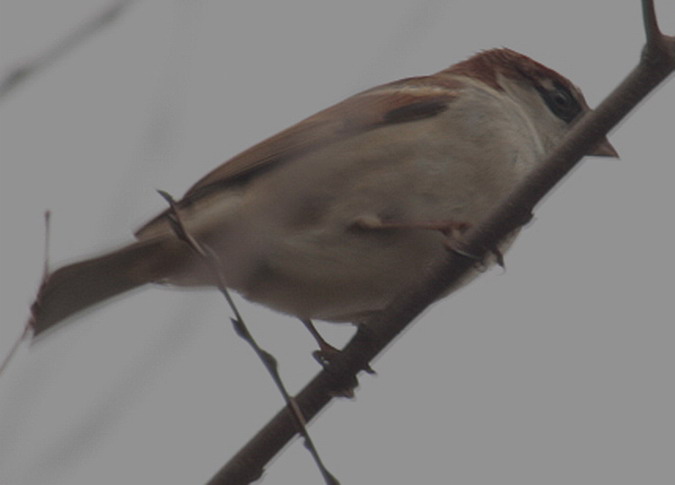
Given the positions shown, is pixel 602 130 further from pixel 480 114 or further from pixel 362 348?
pixel 480 114

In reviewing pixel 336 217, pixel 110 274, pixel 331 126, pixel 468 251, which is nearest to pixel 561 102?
pixel 331 126

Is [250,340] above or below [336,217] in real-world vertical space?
above

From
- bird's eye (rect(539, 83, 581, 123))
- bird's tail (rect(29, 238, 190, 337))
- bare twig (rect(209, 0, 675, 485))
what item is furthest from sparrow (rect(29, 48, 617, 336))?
bird's eye (rect(539, 83, 581, 123))

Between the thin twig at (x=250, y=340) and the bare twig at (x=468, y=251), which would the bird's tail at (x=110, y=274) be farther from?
the thin twig at (x=250, y=340)

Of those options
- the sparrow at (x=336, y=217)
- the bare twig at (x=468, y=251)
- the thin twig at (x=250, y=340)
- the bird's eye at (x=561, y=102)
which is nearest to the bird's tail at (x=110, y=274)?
the sparrow at (x=336, y=217)

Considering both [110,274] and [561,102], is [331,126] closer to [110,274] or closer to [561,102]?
[110,274]

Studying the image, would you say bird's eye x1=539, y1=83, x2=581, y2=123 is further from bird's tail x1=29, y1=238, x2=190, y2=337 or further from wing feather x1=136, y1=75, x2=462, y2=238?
bird's tail x1=29, y1=238, x2=190, y2=337
